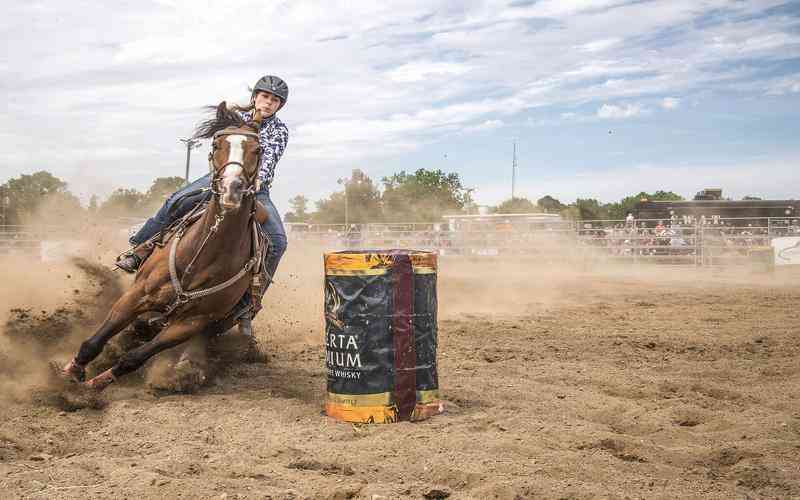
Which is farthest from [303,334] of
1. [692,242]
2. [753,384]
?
[692,242]

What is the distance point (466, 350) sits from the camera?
27.1 feet

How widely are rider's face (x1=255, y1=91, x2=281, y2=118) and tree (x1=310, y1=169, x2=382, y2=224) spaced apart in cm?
5784

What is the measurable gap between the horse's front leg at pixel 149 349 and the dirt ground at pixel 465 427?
18cm

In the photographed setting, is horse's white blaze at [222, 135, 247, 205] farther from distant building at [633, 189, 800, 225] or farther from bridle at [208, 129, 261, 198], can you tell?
distant building at [633, 189, 800, 225]

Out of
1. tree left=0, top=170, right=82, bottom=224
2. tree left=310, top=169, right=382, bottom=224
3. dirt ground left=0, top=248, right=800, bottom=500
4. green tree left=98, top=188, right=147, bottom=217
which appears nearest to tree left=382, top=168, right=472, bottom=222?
tree left=310, top=169, right=382, bottom=224

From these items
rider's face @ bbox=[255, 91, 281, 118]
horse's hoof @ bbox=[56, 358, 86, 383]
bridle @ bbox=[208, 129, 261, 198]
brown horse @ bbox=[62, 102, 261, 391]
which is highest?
rider's face @ bbox=[255, 91, 281, 118]

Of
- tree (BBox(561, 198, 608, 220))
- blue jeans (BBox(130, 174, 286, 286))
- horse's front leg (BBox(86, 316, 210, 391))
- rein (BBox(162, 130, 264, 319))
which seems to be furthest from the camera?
tree (BBox(561, 198, 608, 220))

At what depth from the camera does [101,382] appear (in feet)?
18.6

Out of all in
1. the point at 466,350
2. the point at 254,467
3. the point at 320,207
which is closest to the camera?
the point at 254,467

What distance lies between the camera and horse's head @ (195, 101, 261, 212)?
16.2ft

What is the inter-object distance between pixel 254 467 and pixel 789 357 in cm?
583

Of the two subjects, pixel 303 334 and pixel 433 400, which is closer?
pixel 433 400

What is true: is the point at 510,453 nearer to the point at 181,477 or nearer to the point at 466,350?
the point at 181,477

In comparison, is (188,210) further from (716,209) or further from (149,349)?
(716,209)
